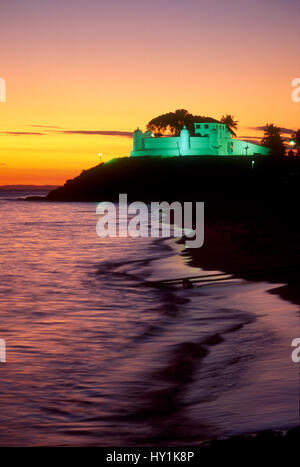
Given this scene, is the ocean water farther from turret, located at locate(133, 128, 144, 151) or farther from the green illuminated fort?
turret, located at locate(133, 128, 144, 151)

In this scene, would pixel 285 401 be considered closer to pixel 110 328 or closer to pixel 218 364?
pixel 218 364

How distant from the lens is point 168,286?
17.7 m

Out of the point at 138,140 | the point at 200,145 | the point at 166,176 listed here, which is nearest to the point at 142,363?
the point at 166,176

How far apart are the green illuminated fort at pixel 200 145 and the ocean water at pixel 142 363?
115814 mm

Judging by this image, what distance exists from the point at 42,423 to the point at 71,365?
259 centimetres

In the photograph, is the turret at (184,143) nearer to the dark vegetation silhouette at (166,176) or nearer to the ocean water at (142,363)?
the dark vegetation silhouette at (166,176)

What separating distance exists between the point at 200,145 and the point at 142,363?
125230 millimetres

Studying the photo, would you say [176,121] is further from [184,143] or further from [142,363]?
[142,363]

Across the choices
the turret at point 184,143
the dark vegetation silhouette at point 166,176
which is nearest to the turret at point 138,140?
the dark vegetation silhouette at point 166,176

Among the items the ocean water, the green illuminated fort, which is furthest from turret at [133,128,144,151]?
the ocean water

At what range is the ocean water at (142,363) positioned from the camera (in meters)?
7.06

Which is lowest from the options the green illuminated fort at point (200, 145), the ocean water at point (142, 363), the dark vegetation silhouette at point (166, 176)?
the ocean water at point (142, 363)

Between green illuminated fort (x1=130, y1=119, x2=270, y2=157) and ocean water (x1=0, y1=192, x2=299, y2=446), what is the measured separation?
115814 mm

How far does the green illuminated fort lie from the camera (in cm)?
13225
